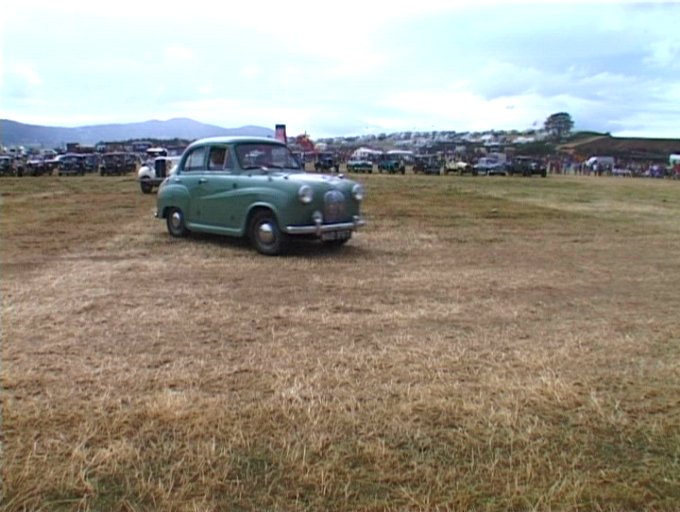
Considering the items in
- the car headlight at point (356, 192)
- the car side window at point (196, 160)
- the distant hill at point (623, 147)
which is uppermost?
the distant hill at point (623, 147)

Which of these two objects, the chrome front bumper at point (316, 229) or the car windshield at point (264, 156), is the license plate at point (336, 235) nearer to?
the chrome front bumper at point (316, 229)

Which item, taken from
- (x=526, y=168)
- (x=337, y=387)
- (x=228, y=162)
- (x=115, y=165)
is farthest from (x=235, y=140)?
(x=526, y=168)

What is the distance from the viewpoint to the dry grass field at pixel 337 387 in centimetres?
243

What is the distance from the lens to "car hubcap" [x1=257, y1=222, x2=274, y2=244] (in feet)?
26.1

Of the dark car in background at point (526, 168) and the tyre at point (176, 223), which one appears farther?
the dark car in background at point (526, 168)

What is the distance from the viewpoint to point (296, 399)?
3203 mm

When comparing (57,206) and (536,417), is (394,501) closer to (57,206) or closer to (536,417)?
(536,417)

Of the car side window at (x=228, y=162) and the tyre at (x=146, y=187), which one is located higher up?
the car side window at (x=228, y=162)

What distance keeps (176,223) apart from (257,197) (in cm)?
217

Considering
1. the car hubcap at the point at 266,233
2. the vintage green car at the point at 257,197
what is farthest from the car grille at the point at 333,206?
the car hubcap at the point at 266,233

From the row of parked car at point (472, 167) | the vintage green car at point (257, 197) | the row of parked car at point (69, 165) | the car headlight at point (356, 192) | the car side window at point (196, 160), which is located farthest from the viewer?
the row of parked car at point (472, 167)

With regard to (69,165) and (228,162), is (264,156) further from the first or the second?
(69,165)

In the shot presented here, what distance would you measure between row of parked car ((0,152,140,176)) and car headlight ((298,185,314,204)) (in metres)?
33.3

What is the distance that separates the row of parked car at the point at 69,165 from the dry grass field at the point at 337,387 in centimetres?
3280
